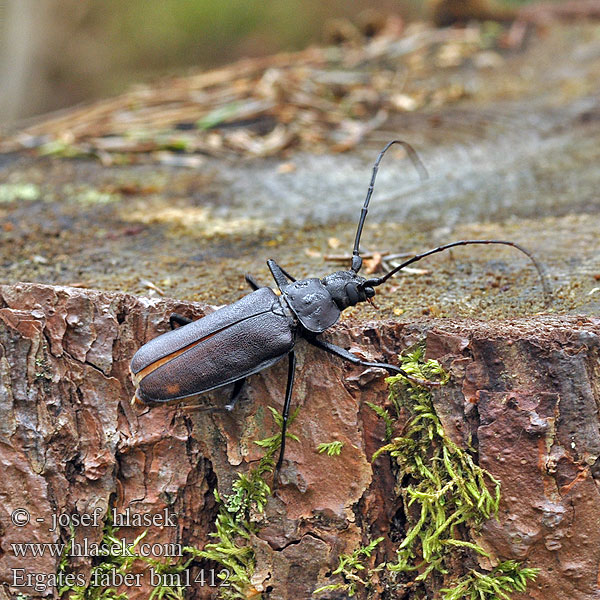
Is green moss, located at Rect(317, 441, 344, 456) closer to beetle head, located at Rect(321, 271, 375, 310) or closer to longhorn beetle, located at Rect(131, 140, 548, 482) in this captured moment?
longhorn beetle, located at Rect(131, 140, 548, 482)

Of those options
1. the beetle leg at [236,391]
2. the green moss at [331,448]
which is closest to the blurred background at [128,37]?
the beetle leg at [236,391]

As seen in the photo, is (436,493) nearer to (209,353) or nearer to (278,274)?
(209,353)

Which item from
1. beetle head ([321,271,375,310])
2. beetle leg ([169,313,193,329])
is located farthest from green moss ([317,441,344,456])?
beetle leg ([169,313,193,329])

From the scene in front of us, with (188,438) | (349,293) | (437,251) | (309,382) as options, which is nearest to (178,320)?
(188,438)

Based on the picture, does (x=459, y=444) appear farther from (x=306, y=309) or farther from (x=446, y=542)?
(x=306, y=309)

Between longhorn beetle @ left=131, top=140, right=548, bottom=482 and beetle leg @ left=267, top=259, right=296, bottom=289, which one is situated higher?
beetle leg @ left=267, top=259, right=296, bottom=289

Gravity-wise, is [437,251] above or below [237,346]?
above
